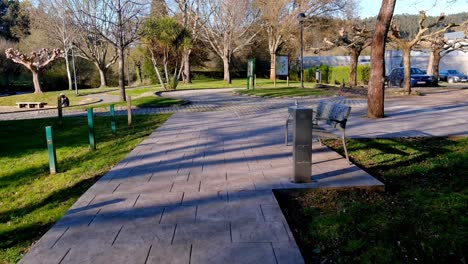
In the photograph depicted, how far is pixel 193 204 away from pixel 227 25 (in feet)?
113

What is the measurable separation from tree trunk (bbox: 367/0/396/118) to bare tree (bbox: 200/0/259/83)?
26083mm

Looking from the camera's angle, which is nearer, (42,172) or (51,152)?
(51,152)

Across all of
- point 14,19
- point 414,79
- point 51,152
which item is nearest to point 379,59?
point 51,152

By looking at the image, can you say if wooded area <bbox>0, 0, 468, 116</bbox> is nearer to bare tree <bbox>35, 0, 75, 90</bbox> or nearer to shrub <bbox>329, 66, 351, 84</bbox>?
bare tree <bbox>35, 0, 75, 90</bbox>

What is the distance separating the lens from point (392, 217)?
3902 millimetres

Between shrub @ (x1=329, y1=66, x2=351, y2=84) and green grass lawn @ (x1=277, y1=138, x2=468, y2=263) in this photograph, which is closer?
green grass lawn @ (x1=277, y1=138, x2=468, y2=263)

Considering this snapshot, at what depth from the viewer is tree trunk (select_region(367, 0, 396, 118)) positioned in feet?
33.9

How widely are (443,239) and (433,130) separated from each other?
6317 millimetres

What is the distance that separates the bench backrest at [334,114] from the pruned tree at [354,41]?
15.4 metres

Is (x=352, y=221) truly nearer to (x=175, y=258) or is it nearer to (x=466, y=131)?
(x=175, y=258)

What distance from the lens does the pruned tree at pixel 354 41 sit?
2172 cm

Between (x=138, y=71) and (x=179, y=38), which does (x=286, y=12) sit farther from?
(x=138, y=71)

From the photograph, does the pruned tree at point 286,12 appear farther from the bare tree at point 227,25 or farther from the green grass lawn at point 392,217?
the green grass lawn at point 392,217

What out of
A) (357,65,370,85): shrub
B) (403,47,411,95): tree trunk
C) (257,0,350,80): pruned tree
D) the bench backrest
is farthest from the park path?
(357,65,370,85): shrub
